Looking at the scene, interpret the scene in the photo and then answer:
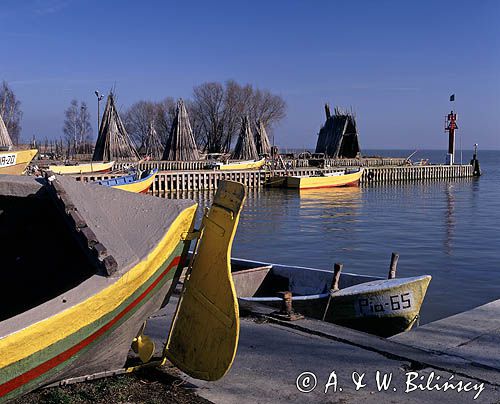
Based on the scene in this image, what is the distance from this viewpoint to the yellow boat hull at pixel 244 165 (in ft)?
158

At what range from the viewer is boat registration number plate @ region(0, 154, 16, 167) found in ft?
64.7

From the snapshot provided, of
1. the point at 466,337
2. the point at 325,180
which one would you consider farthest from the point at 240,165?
the point at 466,337

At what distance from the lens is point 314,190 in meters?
45.3

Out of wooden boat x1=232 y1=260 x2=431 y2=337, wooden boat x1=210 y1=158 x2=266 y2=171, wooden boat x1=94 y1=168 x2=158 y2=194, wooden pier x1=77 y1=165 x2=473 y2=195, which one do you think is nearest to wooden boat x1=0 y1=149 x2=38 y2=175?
wooden boat x1=94 y1=168 x2=158 y2=194

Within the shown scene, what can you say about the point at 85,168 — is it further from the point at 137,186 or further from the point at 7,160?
the point at 7,160

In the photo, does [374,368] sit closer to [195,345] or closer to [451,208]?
[195,345]

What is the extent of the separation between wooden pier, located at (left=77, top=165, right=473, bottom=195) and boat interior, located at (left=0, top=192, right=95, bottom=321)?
78.9 ft

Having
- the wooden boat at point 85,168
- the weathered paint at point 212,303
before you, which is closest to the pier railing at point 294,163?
the wooden boat at point 85,168

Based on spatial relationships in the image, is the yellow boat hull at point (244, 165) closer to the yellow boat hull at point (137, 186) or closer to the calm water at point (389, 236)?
the calm water at point (389, 236)

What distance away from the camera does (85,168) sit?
3947cm

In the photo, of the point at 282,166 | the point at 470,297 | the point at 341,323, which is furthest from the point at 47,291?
the point at 282,166

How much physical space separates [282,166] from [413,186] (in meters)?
11.5

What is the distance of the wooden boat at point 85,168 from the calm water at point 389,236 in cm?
703

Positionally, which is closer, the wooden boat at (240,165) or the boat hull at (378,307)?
the boat hull at (378,307)
